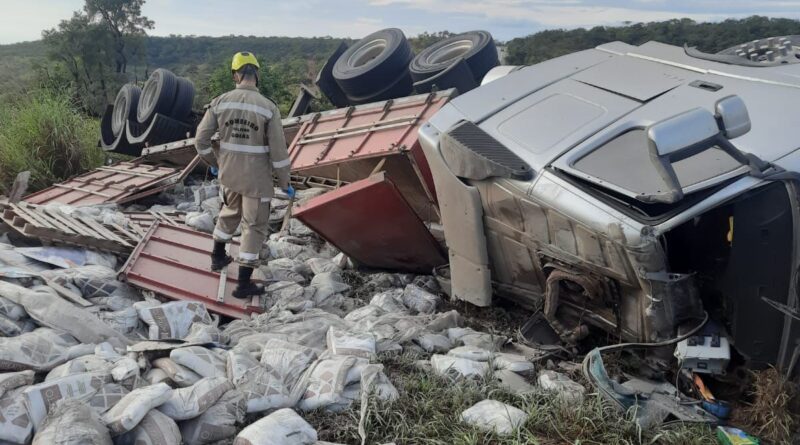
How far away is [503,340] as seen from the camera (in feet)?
12.2

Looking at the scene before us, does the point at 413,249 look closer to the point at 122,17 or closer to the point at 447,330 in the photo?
the point at 447,330

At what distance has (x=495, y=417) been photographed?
2738 mm

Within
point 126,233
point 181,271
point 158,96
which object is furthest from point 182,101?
point 181,271

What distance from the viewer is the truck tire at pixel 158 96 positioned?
854cm

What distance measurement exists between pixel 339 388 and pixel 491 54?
508 cm

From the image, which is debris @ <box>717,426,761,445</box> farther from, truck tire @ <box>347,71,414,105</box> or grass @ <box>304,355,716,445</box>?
truck tire @ <box>347,71,414,105</box>

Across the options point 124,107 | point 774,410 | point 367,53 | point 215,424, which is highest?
point 367,53

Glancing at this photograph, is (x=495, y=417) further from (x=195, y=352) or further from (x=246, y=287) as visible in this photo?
(x=246, y=287)

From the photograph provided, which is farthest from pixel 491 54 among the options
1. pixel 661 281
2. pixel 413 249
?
pixel 661 281

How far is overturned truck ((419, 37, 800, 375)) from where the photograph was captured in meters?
2.73

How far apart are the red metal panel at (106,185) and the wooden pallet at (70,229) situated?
3.01 ft

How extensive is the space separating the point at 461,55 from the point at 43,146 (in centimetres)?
484

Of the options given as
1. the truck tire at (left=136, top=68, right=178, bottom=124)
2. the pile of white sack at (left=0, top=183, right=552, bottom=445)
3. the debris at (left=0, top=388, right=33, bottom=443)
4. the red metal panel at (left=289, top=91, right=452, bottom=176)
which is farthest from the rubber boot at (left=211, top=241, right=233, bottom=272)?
the truck tire at (left=136, top=68, right=178, bottom=124)

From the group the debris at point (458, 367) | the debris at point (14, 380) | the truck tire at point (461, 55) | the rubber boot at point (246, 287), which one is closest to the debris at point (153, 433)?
the debris at point (14, 380)
